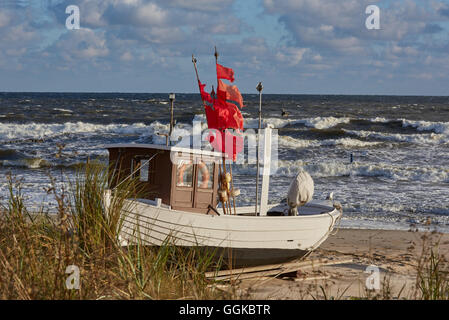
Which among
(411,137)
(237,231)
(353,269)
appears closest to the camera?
(237,231)

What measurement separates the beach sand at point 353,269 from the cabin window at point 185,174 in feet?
5.46

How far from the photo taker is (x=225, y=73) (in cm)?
860

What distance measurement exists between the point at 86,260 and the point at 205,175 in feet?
10.3

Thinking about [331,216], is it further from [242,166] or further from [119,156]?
[242,166]

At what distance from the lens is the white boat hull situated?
7949 millimetres

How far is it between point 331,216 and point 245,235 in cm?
182

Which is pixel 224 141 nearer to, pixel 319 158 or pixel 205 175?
pixel 205 175

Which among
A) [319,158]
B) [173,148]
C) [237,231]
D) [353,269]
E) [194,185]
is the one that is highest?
[173,148]

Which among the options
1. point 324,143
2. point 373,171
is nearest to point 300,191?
point 373,171

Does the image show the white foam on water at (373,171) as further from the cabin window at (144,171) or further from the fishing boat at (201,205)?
the cabin window at (144,171)

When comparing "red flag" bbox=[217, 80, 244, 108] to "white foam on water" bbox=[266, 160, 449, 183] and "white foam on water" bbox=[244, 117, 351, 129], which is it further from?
"white foam on water" bbox=[244, 117, 351, 129]

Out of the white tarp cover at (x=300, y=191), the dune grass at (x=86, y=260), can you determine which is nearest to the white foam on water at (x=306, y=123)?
the white tarp cover at (x=300, y=191)

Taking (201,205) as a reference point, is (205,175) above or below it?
above
